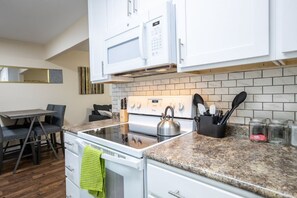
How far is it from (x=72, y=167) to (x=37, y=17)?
2.32 meters

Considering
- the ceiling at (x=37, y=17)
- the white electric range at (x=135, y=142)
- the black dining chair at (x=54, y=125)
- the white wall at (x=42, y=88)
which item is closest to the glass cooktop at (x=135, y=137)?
the white electric range at (x=135, y=142)

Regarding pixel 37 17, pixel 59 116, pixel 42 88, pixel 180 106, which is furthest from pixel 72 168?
pixel 42 88

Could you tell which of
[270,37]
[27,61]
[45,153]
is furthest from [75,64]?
[270,37]

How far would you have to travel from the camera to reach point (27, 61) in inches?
150

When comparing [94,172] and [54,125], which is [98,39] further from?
[54,125]

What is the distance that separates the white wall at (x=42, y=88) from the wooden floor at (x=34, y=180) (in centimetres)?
128

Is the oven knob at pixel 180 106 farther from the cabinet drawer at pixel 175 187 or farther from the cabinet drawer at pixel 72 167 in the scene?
the cabinet drawer at pixel 72 167

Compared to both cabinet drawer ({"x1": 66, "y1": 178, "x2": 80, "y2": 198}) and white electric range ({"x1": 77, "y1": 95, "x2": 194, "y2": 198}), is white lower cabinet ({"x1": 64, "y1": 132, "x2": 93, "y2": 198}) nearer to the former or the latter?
cabinet drawer ({"x1": 66, "y1": 178, "x2": 80, "y2": 198})

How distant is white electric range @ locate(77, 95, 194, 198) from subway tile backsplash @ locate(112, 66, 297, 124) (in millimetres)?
123

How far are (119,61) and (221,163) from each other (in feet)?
3.47

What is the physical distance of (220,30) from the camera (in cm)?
92

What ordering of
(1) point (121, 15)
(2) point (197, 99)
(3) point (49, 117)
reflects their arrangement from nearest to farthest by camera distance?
(2) point (197, 99), (1) point (121, 15), (3) point (49, 117)

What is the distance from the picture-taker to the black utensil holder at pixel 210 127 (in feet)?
3.57

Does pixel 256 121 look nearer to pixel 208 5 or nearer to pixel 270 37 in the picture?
pixel 270 37
